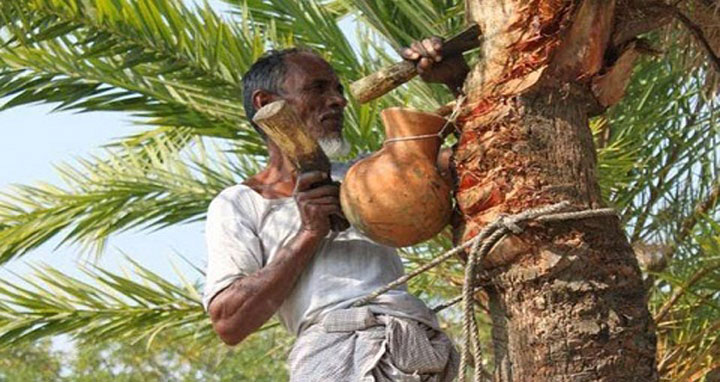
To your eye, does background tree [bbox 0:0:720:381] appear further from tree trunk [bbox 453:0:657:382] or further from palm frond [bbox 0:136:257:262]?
tree trunk [bbox 453:0:657:382]

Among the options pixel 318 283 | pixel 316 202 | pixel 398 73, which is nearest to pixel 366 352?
pixel 318 283

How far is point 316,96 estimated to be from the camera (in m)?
3.18

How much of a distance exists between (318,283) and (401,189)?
12.5 inches

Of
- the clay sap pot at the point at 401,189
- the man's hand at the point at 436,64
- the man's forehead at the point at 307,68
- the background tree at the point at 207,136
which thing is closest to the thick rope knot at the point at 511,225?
the clay sap pot at the point at 401,189

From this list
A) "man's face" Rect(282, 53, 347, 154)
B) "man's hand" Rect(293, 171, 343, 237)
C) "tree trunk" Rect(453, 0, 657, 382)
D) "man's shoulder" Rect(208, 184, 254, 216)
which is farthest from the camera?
"man's face" Rect(282, 53, 347, 154)

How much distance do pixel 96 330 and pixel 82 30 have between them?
1.17 meters

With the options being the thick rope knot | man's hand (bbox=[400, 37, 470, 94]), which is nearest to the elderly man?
man's hand (bbox=[400, 37, 470, 94])

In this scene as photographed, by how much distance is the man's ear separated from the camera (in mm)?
3241

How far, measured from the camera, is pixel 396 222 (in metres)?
2.79

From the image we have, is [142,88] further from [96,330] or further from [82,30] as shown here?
[96,330]

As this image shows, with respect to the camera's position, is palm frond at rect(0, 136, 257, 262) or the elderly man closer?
the elderly man

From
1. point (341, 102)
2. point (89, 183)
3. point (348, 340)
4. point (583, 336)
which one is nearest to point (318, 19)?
point (89, 183)

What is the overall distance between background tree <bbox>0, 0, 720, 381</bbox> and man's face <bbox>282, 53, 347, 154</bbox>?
178 centimetres

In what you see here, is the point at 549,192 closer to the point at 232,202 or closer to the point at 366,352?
the point at 366,352
